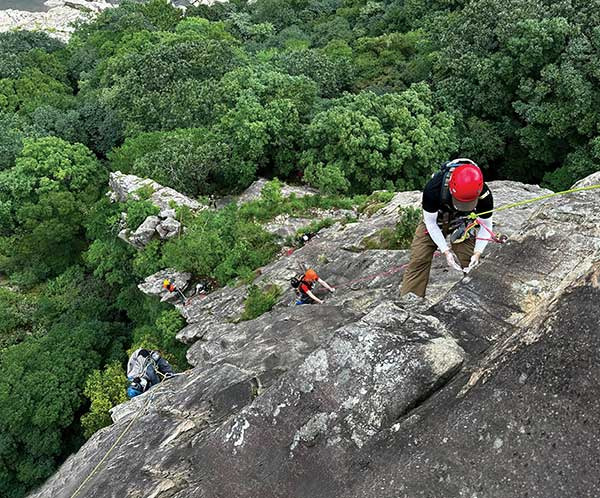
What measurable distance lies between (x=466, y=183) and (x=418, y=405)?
279cm

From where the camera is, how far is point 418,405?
4.38 m

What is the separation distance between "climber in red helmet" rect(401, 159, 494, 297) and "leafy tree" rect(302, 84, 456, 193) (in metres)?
12.0

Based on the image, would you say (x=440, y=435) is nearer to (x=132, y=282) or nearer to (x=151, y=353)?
Answer: (x=151, y=353)

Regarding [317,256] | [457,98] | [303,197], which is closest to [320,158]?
[303,197]

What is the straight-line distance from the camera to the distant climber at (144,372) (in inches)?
396

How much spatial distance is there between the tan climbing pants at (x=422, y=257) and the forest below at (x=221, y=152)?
7316mm

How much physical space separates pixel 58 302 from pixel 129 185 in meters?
8.12

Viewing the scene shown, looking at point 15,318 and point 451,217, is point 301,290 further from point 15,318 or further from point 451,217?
point 15,318

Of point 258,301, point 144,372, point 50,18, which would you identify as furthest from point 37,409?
point 50,18

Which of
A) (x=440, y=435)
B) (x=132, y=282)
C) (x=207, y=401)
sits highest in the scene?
(x=440, y=435)

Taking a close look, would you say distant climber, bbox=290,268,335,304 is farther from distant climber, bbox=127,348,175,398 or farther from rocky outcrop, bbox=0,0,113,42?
rocky outcrop, bbox=0,0,113,42

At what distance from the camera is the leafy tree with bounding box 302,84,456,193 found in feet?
64.8

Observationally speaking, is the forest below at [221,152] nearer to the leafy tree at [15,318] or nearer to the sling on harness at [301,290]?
the leafy tree at [15,318]

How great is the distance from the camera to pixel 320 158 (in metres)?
21.6
